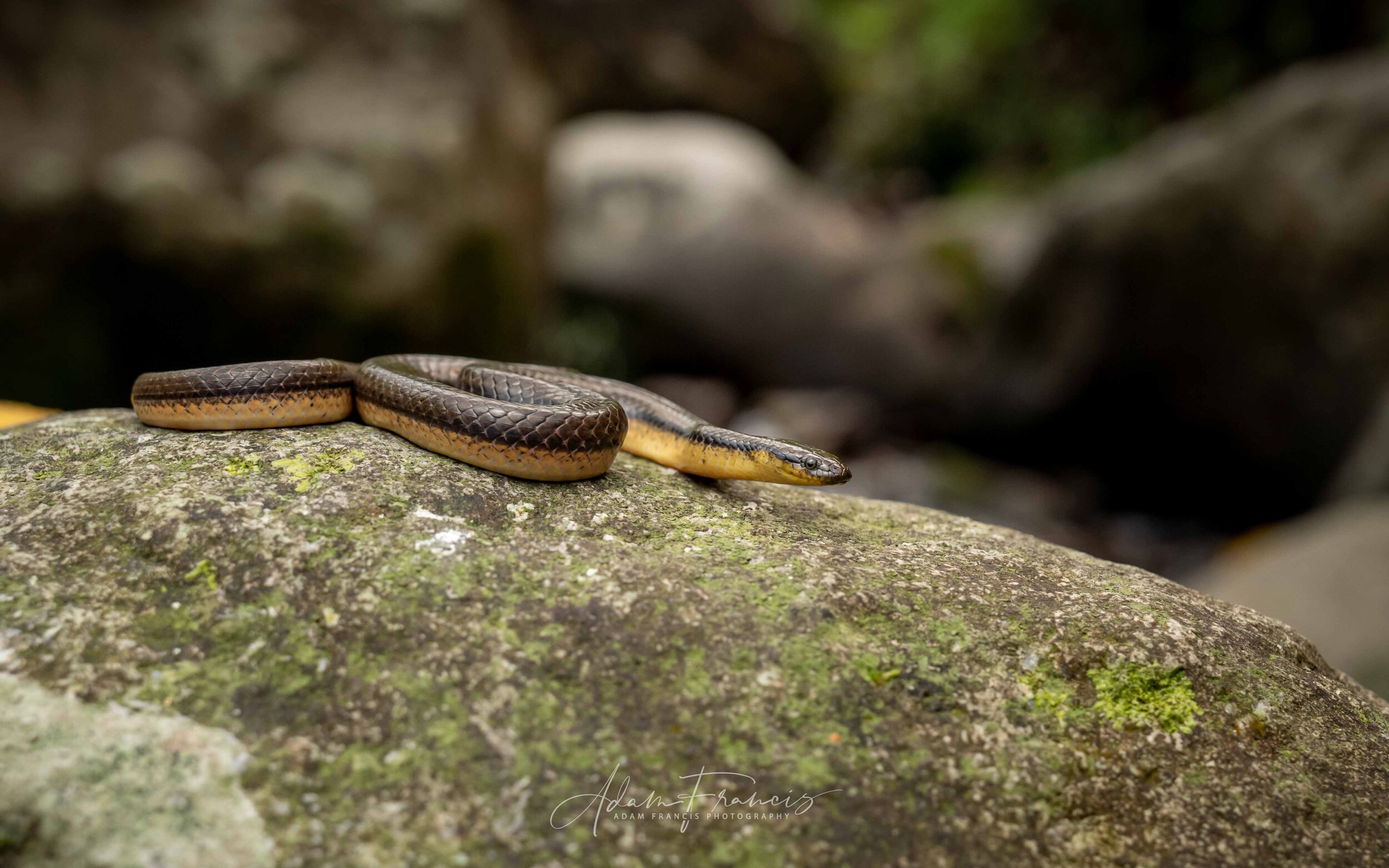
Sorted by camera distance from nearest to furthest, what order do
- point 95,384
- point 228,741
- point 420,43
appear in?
point 228,741 → point 95,384 → point 420,43

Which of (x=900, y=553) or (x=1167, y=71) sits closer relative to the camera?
(x=900, y=553)

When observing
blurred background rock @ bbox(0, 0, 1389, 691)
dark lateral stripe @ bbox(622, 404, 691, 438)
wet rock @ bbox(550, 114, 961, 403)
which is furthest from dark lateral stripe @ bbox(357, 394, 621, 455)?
wet rock @ bbox(550, 114, 961, 403)

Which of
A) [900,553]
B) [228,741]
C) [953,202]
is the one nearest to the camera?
[228,741]

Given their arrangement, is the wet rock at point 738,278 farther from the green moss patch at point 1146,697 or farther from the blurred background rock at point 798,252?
the green moss patch at point 1146,697

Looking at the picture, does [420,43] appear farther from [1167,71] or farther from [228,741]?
[1167,71]

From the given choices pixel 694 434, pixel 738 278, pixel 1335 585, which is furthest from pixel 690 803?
pixel 738 278

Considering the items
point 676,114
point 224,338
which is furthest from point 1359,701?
point 676,114

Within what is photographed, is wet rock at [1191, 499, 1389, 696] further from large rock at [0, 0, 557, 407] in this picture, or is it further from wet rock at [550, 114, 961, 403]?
large rock at [0, 0, 557, 407]
